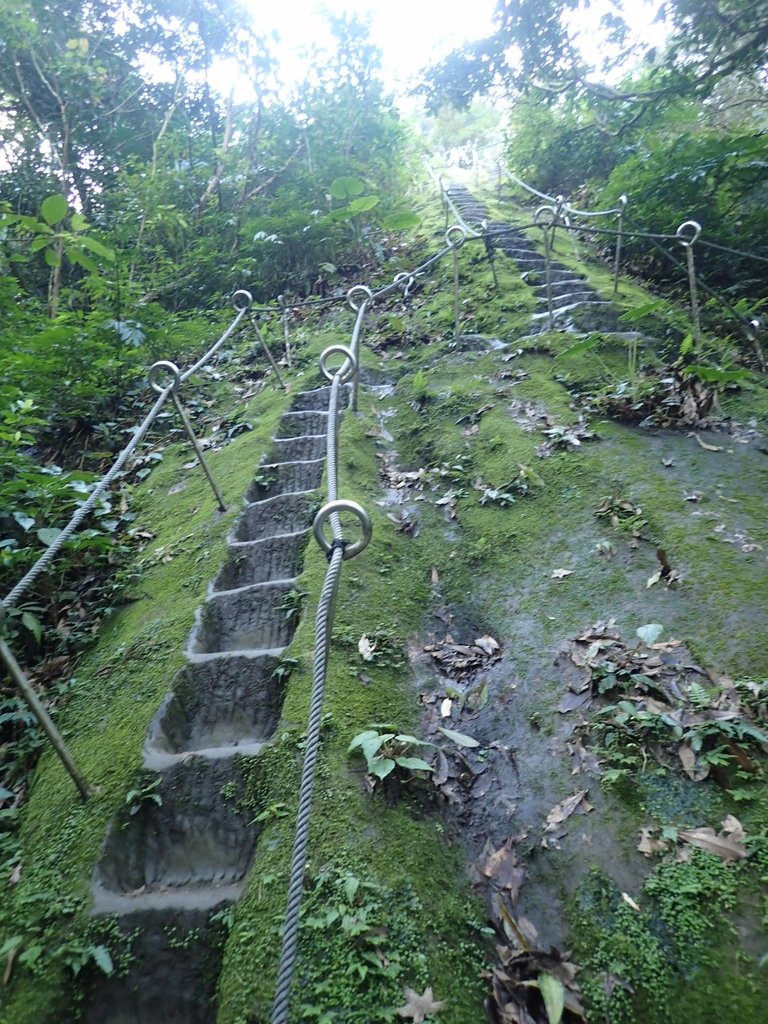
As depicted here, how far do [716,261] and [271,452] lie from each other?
17.9 ft

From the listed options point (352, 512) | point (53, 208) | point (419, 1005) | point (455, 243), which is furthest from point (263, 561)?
point (455, 243)

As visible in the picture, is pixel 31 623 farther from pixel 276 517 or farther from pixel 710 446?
pixel 710 446

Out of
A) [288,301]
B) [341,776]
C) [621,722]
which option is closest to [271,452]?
[341,776]

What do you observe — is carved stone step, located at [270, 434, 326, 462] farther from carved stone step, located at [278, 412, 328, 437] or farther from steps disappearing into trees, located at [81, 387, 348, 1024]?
steps disappearing into trees, located at [81, 387, 348, 1024]

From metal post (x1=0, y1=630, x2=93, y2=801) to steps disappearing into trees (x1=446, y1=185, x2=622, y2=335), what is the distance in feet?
16.8

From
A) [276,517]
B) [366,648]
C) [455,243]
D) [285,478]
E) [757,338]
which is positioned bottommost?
[366,648]

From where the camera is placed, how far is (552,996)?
5.42 feet

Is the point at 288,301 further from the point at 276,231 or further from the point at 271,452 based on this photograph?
the point at 271,452

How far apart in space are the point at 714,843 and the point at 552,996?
72 cm

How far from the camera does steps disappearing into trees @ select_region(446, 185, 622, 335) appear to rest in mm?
5949

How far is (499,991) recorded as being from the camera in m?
1.76

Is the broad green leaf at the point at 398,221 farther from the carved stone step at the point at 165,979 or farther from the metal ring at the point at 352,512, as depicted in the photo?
the carved stone step at the point at 165,979

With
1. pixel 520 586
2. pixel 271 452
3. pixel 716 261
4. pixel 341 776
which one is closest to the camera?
pixel 341 776

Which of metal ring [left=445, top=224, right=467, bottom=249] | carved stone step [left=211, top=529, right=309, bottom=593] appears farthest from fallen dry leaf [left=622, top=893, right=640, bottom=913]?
metal ring [left=445, top=224, right=467, bottom=249]
